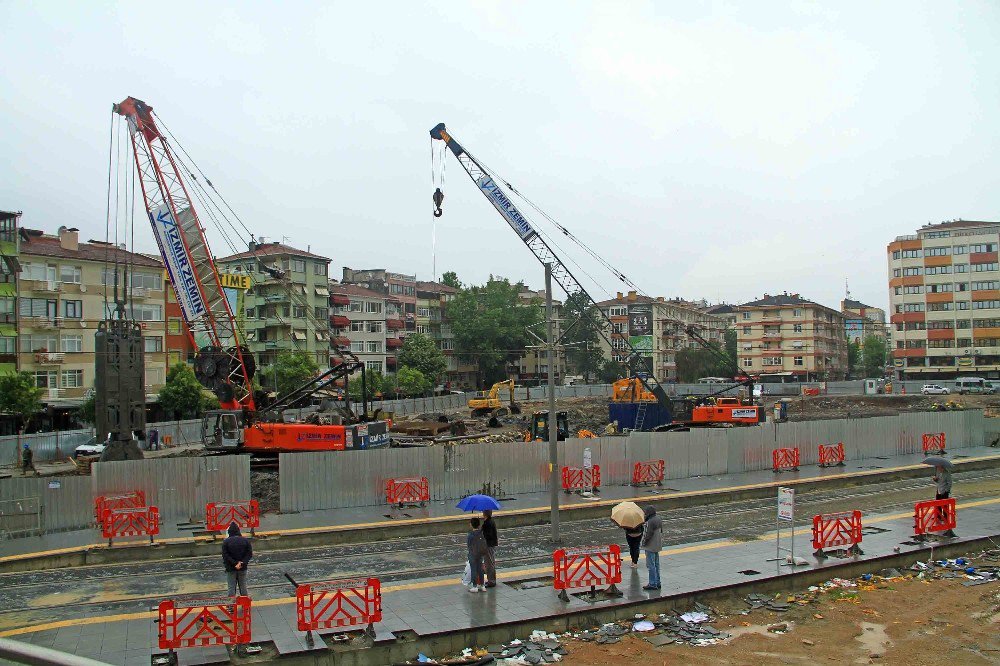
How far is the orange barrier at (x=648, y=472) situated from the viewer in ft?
93.0

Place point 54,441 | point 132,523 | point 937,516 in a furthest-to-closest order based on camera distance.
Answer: point 54,441
point 132,523
point 937,516

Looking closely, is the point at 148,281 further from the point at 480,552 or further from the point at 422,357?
the point at 480,552

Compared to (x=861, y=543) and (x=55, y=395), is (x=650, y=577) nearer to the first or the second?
(x=861, y=543)

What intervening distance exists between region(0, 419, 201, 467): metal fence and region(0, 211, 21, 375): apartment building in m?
8.44

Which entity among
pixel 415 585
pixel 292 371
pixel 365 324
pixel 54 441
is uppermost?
pixel 365 324

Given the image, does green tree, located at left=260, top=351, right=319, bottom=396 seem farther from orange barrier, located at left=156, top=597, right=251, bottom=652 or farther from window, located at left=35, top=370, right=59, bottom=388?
orange barrier, located at left=156, top=597, right=251, bottom=652

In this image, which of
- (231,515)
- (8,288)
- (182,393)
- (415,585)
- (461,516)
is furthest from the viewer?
(182,393)

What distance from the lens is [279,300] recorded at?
246ft

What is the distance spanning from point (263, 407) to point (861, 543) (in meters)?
25.9

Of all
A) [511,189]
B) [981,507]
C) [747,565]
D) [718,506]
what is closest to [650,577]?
[747,565]

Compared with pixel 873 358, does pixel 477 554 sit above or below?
below

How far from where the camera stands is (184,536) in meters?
20.5

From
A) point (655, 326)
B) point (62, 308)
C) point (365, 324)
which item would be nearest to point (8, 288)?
point (62, 308)

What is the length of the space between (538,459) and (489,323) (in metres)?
77.6
